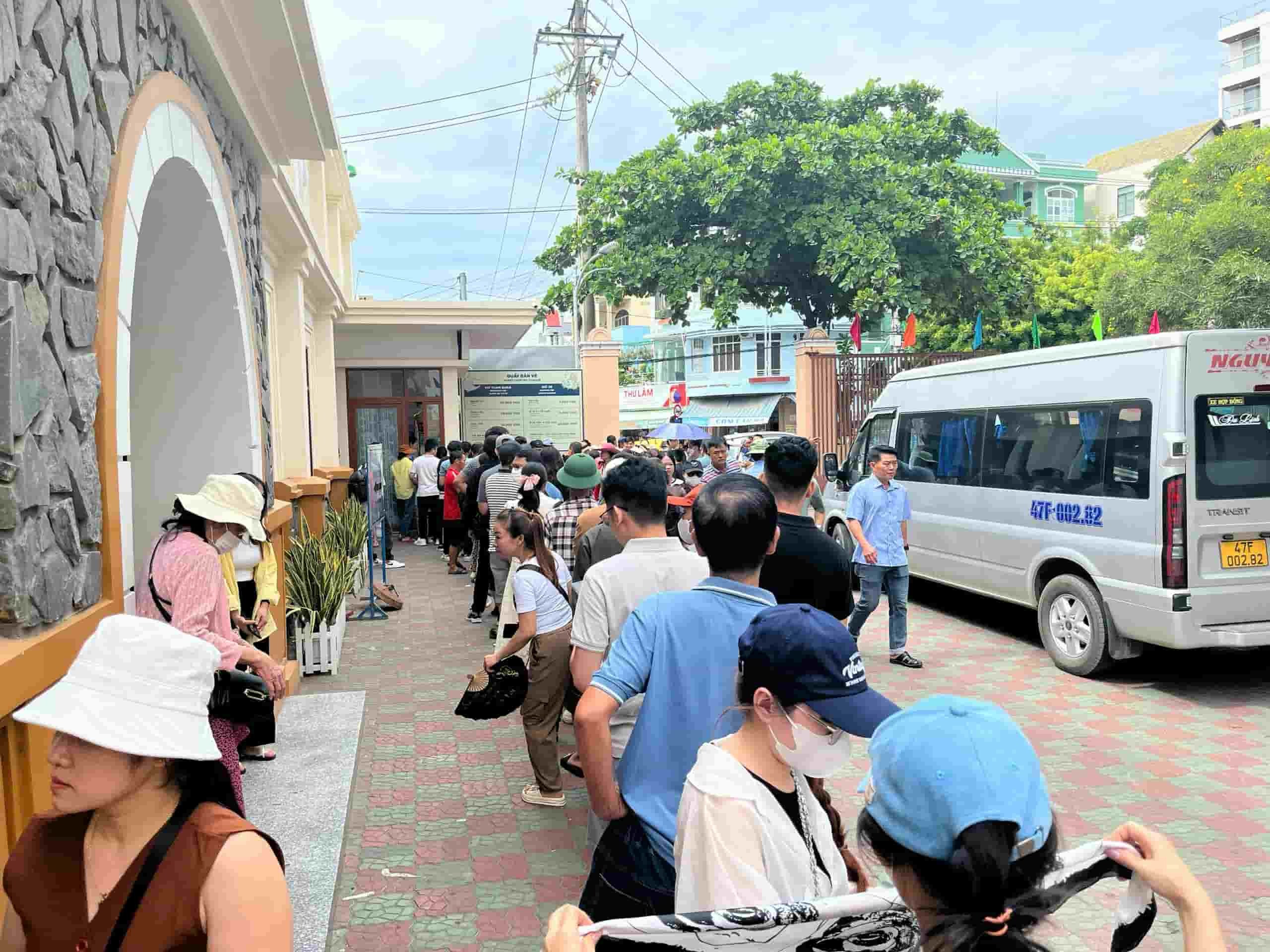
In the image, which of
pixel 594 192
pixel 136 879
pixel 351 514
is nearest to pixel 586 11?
pixel 594 192

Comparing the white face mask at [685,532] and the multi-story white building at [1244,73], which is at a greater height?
the multi-story white building at [1244,73]

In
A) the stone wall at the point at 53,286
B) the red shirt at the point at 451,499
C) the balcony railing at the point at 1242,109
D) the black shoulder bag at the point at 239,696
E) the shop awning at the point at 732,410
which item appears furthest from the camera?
the balcony railing at the point at 1242,109

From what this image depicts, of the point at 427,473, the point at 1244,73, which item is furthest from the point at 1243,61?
the point at 427,473

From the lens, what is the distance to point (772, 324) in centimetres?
4597

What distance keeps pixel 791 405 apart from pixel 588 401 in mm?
23944

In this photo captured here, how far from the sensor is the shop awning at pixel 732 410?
46438 millimetres

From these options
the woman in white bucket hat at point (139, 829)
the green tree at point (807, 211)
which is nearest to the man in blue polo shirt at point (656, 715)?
the woman in white bucket hat at point (139, 829)

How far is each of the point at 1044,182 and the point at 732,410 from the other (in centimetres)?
2237

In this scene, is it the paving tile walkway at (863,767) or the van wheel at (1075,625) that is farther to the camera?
the van wheel at (1075,625)

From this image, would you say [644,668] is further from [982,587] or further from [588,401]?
[588,401]

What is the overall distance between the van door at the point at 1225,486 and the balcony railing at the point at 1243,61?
215 ft

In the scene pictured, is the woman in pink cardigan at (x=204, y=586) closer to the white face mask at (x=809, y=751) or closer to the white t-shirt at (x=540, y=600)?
the white t-shirt at (x=540, y=600)

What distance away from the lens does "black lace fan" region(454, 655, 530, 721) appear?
4.84 meters

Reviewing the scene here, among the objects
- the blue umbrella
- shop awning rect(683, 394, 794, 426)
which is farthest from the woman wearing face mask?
shop awning rect(683, 394, 794, 426)
